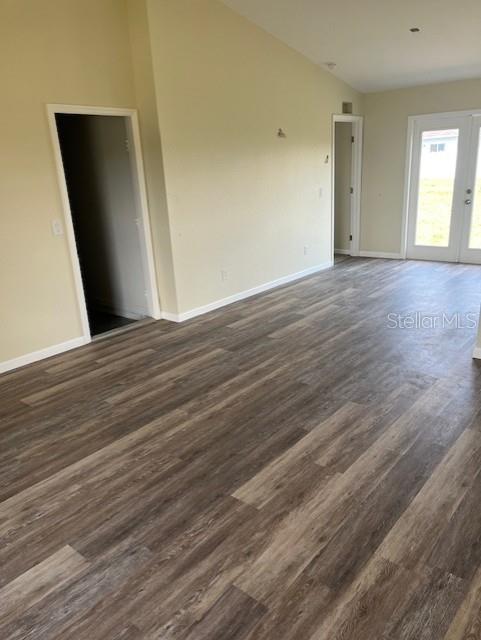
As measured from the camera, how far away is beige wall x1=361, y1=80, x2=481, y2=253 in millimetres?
6441

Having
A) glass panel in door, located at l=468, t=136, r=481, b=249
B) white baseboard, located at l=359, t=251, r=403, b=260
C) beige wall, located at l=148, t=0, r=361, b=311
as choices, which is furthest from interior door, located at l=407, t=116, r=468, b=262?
beige wall, located at l=148, t=0, r=361, b=311

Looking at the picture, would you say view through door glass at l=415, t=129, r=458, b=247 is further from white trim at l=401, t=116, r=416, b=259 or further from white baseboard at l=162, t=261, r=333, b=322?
white baseboard at l=162, t=261, r=333, b=322

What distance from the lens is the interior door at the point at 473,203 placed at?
20.9ft

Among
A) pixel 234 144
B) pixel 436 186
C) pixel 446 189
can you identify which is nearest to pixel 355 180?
pixel 436 186

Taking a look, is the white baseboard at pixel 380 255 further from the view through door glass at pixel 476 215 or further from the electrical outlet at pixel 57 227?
the electrical outlet at pixel 57 227

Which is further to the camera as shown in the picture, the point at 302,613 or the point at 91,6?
the point at 91,6

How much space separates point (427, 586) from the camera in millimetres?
1701

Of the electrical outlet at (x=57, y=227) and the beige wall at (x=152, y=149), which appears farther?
the beige wall at (x=152, y=149)

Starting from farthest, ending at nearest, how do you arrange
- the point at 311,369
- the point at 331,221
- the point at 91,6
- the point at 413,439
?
the point at 331,221 < the point at 91,6 < the point at 311,369 < the point at 413,439

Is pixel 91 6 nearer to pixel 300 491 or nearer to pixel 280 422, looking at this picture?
pixel 280 422

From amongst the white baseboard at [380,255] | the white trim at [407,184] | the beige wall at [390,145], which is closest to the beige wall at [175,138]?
the beige wall at [390,145]

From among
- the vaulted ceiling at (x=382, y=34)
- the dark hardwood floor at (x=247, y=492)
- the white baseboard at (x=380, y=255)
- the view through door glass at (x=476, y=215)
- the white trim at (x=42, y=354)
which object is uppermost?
the vaulted ceiling at (x=382, y=34)

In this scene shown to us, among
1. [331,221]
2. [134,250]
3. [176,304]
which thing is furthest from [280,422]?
[331,221]

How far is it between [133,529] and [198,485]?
1.31ft
